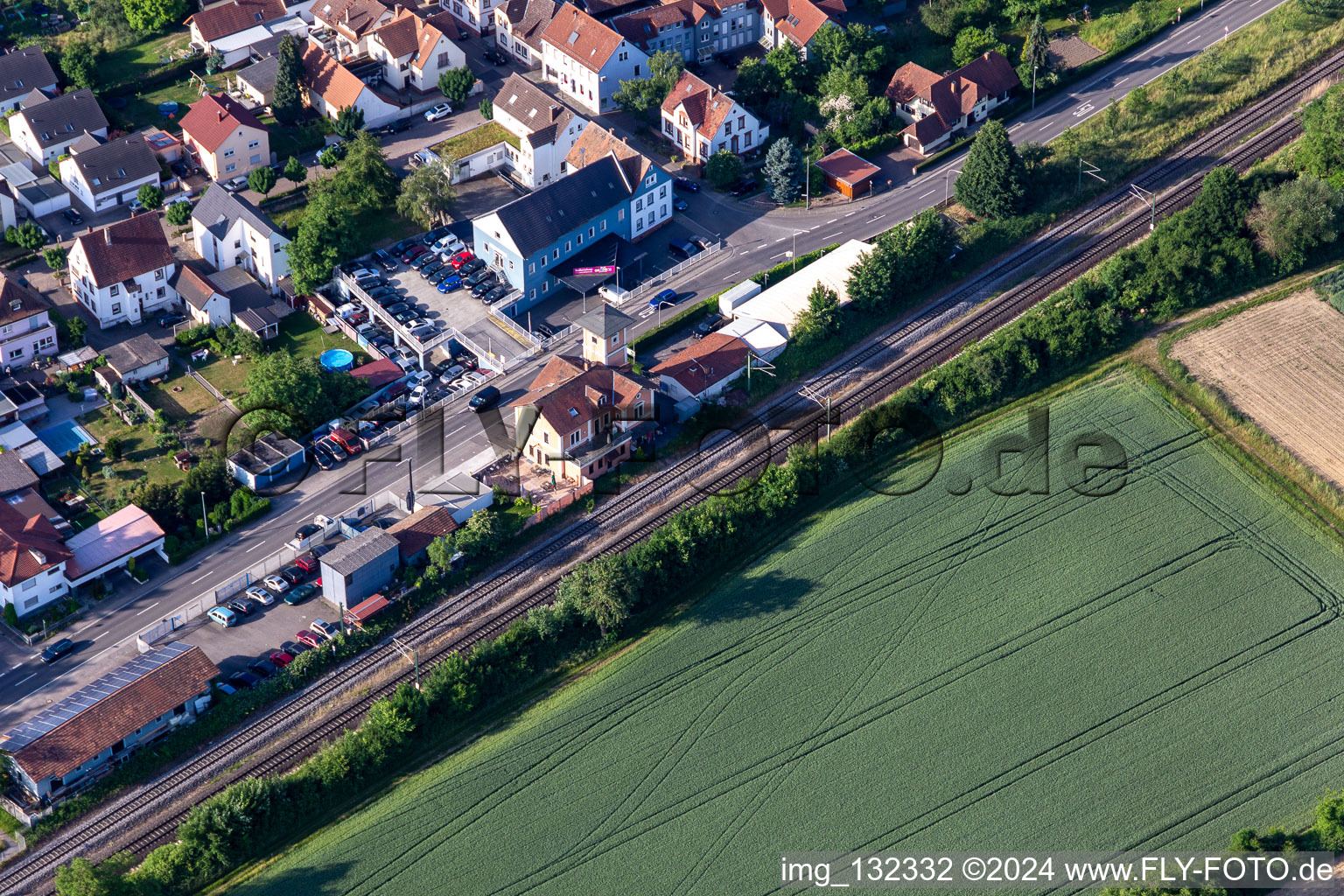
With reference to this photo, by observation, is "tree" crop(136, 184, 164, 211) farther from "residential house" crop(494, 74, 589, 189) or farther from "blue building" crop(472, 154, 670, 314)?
"residential house" crop(494, 74, 589, 189)

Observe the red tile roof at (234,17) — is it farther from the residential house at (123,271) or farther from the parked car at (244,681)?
the parked car at (244,681)

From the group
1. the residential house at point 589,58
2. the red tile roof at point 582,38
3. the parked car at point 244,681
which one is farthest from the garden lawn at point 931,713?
the red tile roof at point 582,38

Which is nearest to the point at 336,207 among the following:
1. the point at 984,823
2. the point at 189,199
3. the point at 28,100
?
the point at 189,199

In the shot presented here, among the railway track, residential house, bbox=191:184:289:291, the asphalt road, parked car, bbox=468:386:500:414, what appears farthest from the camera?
residential house, bbox=191:184:289:291

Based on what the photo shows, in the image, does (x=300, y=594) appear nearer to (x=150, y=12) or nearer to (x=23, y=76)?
(x=23, y=76)

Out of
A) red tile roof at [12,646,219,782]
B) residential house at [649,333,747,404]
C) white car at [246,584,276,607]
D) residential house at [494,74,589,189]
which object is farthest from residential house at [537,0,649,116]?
red tile roof at [12,646,219,782]

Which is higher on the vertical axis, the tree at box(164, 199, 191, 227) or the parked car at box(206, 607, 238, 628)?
the tree at box(164, 199, 191, 227)
